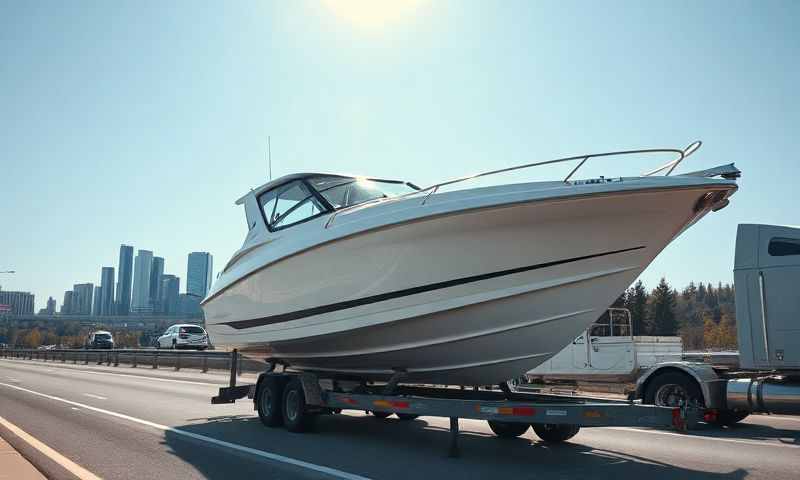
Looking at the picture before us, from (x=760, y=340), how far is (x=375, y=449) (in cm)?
571

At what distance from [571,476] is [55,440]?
6.14 metres

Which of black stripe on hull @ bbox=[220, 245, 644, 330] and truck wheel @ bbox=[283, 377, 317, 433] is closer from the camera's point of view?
black stripe on hull @ bbox=[220, 245, 644, 330]

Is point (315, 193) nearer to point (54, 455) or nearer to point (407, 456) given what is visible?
point (407, 456)

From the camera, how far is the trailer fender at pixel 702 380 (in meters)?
8.97

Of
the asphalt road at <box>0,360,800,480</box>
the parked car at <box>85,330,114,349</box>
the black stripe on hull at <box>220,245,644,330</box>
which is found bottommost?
the asphalt road at <box>0,360,800,480</box>

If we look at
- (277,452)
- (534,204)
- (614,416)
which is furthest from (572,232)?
(277,452)

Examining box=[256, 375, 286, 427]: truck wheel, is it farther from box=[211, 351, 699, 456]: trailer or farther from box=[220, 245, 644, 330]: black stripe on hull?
box=[220, 245, 644, 330]: black stripe on hull

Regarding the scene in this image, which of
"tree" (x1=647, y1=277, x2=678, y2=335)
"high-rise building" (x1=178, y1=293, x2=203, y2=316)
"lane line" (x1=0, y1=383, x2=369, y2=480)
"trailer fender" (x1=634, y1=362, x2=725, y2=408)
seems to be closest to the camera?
"lane line" (x1=0, y1=383, x2=369, y2=480)

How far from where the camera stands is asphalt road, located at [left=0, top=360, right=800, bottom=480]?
5906 mm

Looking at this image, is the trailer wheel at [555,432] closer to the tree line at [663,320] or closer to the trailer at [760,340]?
the trailer at [760,340]

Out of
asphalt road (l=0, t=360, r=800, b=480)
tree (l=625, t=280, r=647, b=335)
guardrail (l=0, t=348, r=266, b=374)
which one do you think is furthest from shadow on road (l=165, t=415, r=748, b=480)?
tree (l=625, t=280, r=647, b=335)

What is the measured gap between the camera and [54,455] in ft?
21.8

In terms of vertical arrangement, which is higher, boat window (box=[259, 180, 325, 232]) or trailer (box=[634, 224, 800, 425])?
boat window (box=[259, 180, 325, 232])

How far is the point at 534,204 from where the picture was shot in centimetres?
632
